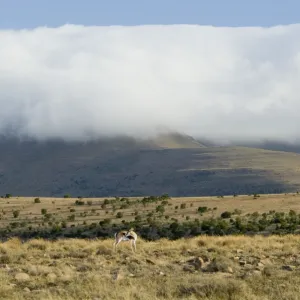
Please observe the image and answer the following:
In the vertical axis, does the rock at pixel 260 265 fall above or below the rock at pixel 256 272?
below

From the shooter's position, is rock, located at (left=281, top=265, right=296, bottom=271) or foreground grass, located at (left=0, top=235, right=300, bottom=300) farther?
rock, located at (left=281, top=265, right=296, bottom=271)

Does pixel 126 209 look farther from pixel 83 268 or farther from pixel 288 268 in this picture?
pixel 288 268

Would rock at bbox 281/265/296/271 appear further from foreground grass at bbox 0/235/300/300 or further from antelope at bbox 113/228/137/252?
antelope at bbox 113/228/137/252

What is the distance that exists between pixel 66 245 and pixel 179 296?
38.2 ft

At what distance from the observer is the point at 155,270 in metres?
18.1

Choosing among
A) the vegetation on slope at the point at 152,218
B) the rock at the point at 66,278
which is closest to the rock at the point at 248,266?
the rock at the point at 66,278

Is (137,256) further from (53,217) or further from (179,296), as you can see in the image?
(53,217)

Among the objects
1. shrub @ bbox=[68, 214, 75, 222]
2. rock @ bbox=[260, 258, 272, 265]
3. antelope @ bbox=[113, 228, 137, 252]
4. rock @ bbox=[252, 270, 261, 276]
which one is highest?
antelope @ bbox=[113, 228, 137, 252]

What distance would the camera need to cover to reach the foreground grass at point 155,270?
14.1 meters

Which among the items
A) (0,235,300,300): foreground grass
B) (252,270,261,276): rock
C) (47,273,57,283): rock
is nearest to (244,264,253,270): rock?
(0,235,300,300): foreground grass

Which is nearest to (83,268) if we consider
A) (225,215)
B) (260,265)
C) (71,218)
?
(260,265)

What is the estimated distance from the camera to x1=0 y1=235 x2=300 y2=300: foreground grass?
556 inches

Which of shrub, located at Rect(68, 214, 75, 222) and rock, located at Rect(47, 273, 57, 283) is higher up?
rock, located at Rect(47, 273, 57, 283)

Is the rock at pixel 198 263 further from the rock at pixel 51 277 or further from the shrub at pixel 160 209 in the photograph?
the shrub at pixel 160 209
